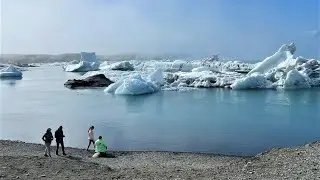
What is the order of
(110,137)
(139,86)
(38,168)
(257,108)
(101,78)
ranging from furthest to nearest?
(101,78) < (139,86) < (257,108) < (110,137) < (38,168)

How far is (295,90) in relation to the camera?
104ft

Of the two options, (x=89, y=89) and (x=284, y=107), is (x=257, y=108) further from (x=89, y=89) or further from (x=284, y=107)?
(x=89, y=89)

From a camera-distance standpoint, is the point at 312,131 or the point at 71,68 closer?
the point at 312,131

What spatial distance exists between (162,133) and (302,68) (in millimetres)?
22529

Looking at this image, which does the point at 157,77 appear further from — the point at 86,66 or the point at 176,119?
the point at 86,66

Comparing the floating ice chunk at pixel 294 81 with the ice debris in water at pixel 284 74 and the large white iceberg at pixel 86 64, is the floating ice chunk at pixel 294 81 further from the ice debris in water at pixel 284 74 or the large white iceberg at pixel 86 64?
the large white iceberg at pixel 86 64

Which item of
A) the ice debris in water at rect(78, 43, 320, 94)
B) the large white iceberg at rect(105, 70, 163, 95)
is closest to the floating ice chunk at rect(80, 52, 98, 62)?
the ice debris in water at rect(78, 43, 320, 94)

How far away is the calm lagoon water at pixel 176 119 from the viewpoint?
1384cm

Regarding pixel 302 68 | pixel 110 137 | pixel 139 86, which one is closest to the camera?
pixel 110 137

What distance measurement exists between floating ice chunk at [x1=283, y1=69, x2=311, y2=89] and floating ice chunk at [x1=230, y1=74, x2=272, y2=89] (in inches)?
52.6

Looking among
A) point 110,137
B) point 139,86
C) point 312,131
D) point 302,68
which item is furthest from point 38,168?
point 302,68

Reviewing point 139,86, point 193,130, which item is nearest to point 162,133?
point 193,130

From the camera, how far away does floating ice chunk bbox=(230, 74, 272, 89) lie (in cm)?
3225

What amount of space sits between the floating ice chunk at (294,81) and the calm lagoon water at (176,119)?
8.59 ft
